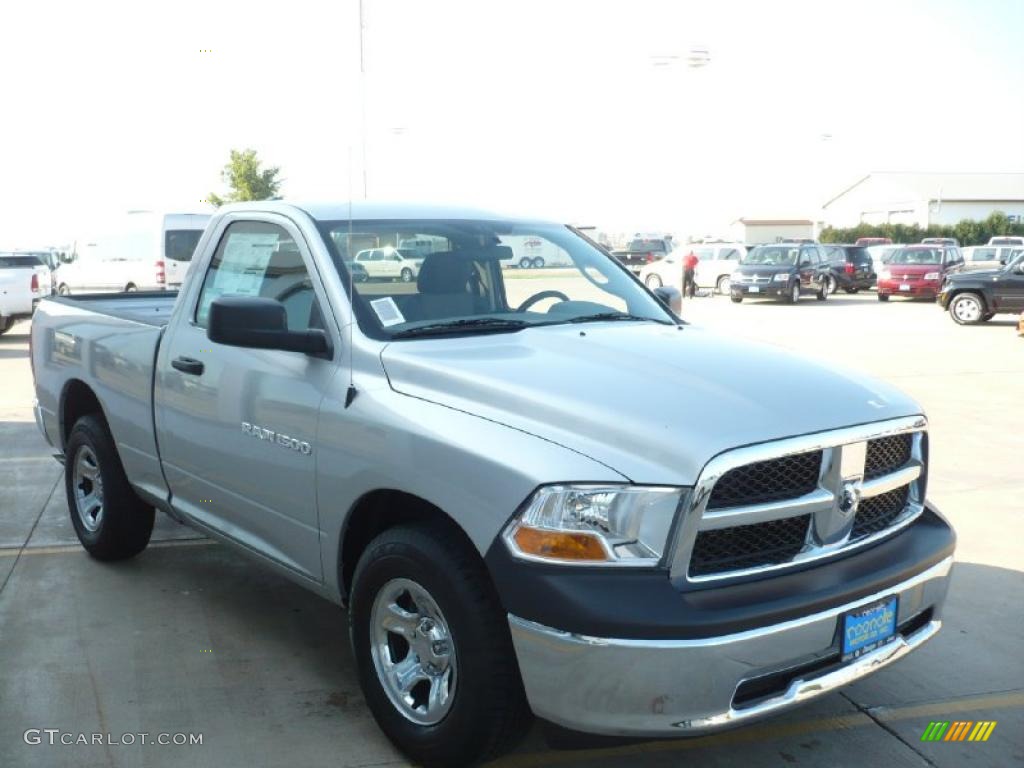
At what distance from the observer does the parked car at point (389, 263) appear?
4.17 metres

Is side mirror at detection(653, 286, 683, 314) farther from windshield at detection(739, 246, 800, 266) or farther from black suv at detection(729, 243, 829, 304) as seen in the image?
windshield at detection(739, 246, 800, 266)

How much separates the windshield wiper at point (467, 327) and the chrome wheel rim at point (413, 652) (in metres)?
0.94

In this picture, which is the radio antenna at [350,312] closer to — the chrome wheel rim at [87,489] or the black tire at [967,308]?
the chrome wheel rim at [87,489]

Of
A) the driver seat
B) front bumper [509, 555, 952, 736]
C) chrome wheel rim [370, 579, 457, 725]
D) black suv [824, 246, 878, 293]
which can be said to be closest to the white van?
the driver seat

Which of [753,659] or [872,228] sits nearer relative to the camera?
[753,659]

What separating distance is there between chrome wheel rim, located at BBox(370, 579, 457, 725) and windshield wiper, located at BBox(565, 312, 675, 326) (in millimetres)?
1399

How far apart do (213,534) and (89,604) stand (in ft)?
3.05

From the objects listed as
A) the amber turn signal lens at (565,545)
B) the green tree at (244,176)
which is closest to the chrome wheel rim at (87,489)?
the amber turn signal lens at (565,545)

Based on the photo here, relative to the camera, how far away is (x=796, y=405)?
3.33 m

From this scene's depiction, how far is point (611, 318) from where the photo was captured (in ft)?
14.9

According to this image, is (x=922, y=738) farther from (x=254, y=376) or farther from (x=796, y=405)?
(x=254, y=376)

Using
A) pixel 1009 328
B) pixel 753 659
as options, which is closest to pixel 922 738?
pixel 753 659

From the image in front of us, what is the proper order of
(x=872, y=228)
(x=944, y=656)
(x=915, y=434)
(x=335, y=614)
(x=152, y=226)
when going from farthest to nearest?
(x=872, y=228)
(x=152, y=226)
(x=335, y=614)
(x=944, y=656)
(x=915, y=434)

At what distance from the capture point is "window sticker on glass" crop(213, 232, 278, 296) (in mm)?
4596
